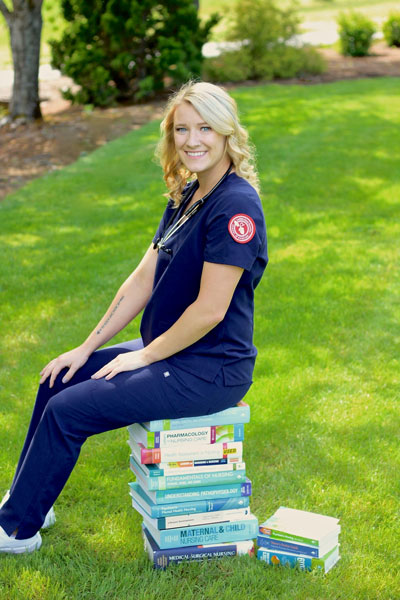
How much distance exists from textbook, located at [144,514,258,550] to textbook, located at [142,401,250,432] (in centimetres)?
42

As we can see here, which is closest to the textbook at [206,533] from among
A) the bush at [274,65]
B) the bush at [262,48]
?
the bush at [274,65]

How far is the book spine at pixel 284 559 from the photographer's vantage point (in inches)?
129

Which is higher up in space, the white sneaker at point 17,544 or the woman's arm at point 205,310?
the woman's arm at point 205,310

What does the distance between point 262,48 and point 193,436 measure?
596 inches

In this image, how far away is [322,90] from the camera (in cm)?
1538

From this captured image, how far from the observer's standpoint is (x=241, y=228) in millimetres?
3107

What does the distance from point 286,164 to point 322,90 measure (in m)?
5.46

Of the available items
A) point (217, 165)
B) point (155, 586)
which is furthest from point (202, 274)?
point (155, 586)

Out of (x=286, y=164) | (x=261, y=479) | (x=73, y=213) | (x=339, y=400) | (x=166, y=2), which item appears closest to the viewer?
(x=261, y=479)

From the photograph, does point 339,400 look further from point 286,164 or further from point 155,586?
point 286,164

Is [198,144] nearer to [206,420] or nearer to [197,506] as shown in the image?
[206,420]

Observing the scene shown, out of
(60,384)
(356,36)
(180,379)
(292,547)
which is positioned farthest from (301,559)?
(356,36)

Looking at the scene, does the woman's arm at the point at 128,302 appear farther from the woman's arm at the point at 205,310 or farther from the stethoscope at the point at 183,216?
the woman's arm at the point at 205,310

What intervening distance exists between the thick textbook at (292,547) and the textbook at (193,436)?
0.44 meters
